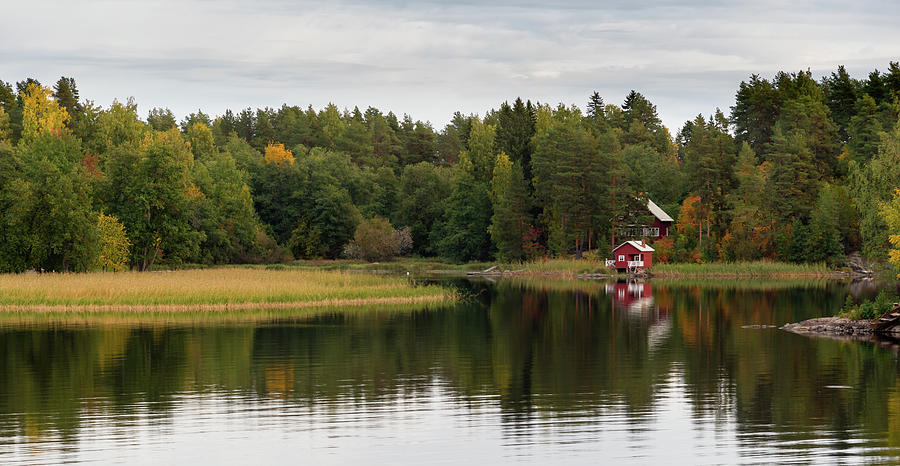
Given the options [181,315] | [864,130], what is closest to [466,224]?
[864,130]

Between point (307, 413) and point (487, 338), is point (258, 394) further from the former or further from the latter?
point (487, 338)

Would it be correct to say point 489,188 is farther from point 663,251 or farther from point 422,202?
point 663,251

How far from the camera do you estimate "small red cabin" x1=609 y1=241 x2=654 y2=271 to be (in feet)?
347

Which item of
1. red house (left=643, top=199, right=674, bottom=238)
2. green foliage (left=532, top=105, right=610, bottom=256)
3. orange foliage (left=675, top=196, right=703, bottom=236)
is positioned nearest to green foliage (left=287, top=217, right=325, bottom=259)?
green foliage (left=532, top=105, right=610, bottom=256)

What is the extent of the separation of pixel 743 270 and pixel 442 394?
79.9m

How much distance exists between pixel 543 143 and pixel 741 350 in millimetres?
83492

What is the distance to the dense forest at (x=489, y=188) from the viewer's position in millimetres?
84438

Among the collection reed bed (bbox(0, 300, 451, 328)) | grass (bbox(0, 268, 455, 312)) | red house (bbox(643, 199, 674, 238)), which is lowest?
reed bed (bbox(0, 300, 451, 328))

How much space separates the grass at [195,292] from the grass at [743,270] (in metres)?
42.1

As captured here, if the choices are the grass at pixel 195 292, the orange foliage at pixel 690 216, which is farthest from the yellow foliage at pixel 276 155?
the grass at pixel 195 292

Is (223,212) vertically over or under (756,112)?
under

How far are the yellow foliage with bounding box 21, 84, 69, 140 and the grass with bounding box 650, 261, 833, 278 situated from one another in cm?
7151

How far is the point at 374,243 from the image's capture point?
428ft

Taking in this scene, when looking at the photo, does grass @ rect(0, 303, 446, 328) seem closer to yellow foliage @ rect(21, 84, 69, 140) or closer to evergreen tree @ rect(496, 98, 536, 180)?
yellow foliage @ rect(21, 84, 69, 140)
